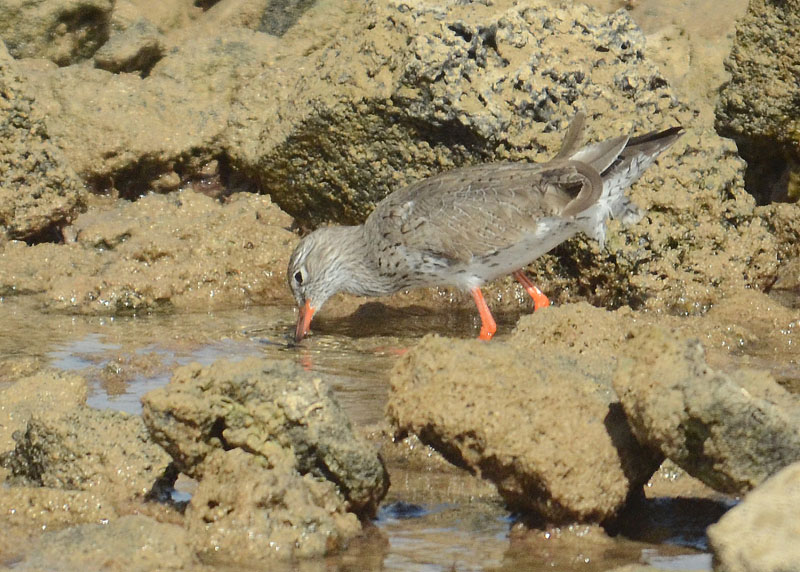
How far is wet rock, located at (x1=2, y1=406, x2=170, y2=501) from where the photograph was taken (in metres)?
5.30

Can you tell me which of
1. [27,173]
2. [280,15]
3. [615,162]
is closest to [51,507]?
[615,162]

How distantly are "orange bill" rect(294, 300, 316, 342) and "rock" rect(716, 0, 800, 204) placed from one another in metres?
4.45

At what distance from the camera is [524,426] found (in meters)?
4.89

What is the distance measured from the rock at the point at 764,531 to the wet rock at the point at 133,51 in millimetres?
10553

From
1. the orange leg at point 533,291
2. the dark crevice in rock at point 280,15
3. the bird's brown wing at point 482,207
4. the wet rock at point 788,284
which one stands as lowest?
the orange leg at point 533,291

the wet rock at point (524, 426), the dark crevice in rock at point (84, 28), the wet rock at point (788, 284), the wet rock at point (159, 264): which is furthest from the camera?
the dark crevice in rock at point (84, 28)

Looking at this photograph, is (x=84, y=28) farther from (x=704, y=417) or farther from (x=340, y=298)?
(x=704, y=417)

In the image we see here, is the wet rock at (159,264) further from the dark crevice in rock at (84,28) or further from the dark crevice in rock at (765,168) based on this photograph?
the dark crevice in rock at (765,168)

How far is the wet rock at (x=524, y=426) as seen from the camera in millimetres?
4863

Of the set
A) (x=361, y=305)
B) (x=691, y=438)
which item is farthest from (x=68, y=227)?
(x=691, y=438)

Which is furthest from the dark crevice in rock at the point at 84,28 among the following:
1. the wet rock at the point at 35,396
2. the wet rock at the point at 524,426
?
the wet rock at the point at 524,426

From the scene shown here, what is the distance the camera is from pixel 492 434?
16.0 ft

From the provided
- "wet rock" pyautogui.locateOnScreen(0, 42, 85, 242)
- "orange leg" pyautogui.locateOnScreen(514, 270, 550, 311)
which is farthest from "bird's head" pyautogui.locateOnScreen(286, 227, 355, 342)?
"wet rock" pyautogui.locateOnScreen(0, 42, 85, 242)

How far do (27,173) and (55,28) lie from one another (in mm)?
3402
